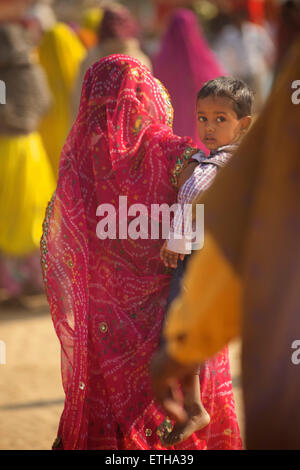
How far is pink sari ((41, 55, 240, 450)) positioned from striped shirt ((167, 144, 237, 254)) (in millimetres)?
286

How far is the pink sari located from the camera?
320cm

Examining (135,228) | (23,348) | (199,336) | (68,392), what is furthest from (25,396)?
(199,336)

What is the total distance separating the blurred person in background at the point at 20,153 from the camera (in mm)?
7621

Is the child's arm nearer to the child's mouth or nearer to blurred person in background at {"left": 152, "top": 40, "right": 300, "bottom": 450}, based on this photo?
the child's mouth

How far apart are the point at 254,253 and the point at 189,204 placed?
0.92 m

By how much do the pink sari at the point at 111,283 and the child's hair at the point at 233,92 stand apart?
25 cm

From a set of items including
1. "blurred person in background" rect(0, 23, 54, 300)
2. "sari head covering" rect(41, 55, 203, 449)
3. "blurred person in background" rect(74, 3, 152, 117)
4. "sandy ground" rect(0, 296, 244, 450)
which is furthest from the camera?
"blurred person in background" rect(74, 3, 152, 117)

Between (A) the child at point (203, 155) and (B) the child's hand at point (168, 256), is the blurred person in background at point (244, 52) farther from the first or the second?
(B) the child's hand at point (168, 256)

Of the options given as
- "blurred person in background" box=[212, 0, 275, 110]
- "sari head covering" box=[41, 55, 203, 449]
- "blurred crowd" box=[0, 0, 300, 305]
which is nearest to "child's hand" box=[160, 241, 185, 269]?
"sari head covering" box=[41, 55, 203, 449]

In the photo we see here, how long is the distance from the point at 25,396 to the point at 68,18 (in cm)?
1735

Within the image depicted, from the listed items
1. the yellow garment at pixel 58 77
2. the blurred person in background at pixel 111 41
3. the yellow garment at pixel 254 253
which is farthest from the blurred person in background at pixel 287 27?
the yellow garment at pixel 254 253

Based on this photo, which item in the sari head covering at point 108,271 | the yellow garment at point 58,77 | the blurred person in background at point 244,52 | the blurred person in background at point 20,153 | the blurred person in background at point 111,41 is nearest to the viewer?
the sari head covering at point 108,271

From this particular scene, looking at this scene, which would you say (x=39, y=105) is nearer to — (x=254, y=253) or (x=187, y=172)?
(x=187, y=172)

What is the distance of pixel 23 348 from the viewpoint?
6.59 m
